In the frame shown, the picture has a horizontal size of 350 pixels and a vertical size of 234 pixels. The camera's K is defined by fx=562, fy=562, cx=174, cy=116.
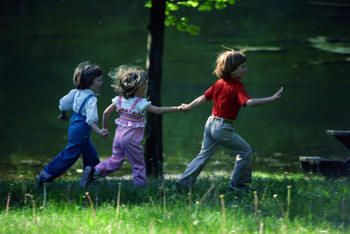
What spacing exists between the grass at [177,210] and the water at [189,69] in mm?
1286

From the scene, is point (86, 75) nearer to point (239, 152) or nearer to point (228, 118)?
point (228, 118)

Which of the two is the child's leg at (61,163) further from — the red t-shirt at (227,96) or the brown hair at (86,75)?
the red t-shirt at (227,96)

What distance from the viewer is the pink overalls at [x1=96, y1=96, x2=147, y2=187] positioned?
587cm

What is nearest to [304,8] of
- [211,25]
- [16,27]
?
[211,25]

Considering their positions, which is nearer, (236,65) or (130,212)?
(130,212)

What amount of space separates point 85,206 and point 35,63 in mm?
15993

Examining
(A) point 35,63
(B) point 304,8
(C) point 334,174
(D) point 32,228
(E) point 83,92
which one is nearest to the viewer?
(D) point 32,228

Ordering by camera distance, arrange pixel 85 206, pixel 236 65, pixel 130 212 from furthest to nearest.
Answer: pixel 236 65 → pixel 85 206 → pixel 130 212

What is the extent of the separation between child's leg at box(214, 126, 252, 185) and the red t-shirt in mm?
164

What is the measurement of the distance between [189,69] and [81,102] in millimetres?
13300

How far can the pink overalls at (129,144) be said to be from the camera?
5.87 meters

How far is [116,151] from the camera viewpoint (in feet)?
19.6

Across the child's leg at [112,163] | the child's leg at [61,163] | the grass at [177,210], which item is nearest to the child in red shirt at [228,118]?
the grass at [177,210]

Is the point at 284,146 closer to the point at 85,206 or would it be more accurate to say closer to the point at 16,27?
the point at 85,206
